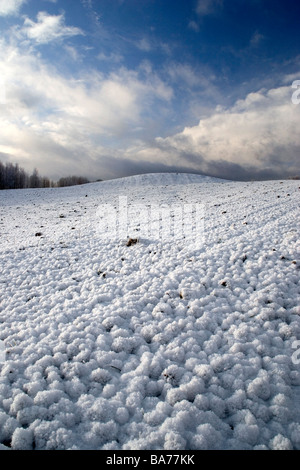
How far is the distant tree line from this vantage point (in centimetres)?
6079

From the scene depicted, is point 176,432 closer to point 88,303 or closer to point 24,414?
point 24,414

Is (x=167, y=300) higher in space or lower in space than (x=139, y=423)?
higher

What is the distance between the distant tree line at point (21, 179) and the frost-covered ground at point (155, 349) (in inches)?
2535

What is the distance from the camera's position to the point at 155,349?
419cm

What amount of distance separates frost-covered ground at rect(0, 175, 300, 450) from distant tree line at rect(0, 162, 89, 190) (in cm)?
6439

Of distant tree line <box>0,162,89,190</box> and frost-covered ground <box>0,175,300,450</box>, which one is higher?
distant tree line <box>0,162,89,190</box>

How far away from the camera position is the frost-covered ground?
292cm

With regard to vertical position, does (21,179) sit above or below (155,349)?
above

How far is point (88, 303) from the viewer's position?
5.57m

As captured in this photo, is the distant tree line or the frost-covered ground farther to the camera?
the distant tree line

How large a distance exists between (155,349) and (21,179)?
3000 inches

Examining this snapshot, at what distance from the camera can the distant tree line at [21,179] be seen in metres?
60.8
